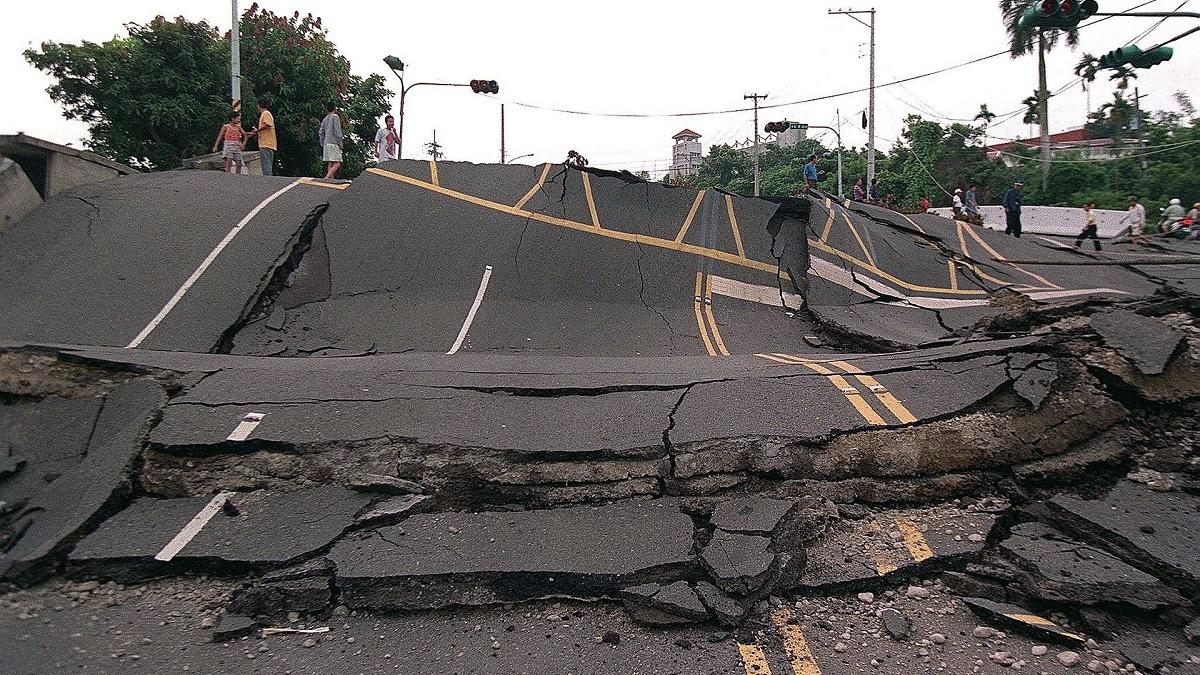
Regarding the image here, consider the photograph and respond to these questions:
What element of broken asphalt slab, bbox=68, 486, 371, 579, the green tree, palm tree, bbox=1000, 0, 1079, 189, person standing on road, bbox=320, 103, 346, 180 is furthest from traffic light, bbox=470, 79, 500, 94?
palm tree, bbox=1000, 0, 1079, 189

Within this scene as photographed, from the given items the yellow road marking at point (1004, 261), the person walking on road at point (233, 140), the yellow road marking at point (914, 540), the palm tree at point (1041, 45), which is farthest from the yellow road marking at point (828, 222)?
the palm tree at point (1041, 45)

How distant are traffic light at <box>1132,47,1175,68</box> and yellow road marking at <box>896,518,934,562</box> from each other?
39.0 feet

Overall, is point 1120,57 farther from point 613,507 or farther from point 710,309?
point 613,507

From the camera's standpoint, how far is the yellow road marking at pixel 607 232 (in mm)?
10114

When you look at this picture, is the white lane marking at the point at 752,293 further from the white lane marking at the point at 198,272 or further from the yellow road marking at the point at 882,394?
the white lane marking at the point at 198,272

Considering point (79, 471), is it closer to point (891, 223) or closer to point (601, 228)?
point (601, 228)

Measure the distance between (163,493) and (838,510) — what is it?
4.21 metres

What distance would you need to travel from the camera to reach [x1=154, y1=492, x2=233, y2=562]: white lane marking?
361 cm

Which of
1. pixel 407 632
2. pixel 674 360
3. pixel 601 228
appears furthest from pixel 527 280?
pixel 407 632

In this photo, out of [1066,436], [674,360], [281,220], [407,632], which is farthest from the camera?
[281,220]

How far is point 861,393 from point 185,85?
20.7 meters

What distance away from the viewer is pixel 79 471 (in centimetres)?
413

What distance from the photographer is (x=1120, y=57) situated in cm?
1145

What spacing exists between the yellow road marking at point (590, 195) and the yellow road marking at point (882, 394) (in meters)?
5.45
